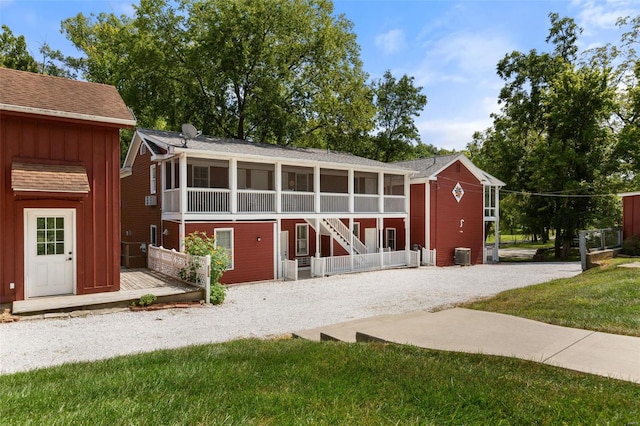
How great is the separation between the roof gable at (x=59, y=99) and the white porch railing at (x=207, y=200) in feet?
13.9

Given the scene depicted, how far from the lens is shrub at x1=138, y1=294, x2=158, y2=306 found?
10273mm

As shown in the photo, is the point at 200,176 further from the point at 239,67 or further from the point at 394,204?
the point at 239,67

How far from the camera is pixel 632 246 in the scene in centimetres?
1917

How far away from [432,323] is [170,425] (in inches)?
180

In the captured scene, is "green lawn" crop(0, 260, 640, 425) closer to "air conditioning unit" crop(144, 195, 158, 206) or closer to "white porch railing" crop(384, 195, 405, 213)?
"air conditioning unit" crop(144, 195, 158, 206)

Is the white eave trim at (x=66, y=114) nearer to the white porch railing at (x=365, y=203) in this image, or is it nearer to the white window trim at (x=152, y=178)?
the white window trim at (x=152, y=178)

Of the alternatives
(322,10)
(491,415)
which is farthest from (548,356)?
(322,10)

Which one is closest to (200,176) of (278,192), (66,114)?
(278,192)

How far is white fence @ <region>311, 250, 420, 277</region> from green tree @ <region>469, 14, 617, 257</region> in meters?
13.6

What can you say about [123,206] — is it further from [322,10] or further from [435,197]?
[322,10]

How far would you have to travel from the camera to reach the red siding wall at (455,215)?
22438 mm

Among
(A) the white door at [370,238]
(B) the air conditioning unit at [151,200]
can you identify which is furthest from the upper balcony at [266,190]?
(A) the white door at [370,238]

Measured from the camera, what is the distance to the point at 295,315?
10172mm

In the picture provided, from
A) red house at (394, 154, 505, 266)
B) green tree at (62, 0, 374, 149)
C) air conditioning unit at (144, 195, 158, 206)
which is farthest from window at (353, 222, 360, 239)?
green tree at (62, 0, 374, 149)
